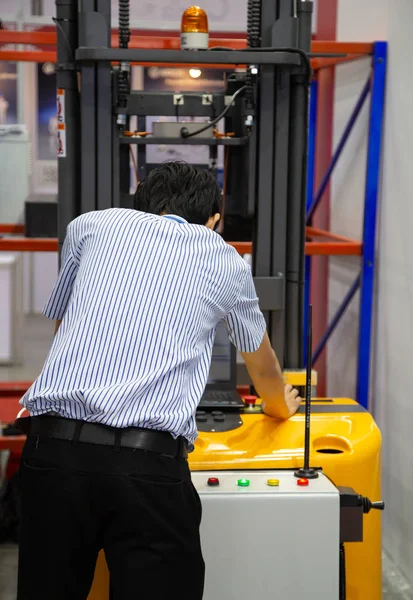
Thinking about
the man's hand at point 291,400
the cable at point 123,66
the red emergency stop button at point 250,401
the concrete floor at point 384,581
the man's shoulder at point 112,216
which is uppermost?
the cable at point 123,66

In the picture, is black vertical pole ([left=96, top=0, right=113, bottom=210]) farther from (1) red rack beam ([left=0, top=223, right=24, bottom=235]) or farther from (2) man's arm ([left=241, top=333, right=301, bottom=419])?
(1) red rack beam ([left=0, top=223, right=24, bottom=235])

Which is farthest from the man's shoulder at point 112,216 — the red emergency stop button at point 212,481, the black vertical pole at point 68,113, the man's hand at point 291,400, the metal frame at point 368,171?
the metal frame at point 368,171

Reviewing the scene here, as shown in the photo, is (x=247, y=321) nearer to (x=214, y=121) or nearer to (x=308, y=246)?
(x=214, y=121)

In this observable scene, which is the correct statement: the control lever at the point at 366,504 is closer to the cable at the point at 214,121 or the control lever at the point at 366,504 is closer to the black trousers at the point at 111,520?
the black trousers at the point at 111,520

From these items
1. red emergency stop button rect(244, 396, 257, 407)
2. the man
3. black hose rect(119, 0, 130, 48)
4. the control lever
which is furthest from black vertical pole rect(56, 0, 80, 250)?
the control lever

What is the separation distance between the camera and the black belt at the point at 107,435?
2.12 metres

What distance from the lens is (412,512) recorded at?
412 centimetres

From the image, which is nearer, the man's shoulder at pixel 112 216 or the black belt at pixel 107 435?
the black belt at pixel 107 435

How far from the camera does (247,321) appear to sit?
2475 mm

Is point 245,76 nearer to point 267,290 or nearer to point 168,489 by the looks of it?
point 267,290

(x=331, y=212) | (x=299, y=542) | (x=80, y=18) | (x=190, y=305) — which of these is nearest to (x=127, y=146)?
(x=80, y=18)

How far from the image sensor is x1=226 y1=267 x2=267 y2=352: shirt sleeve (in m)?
2.43

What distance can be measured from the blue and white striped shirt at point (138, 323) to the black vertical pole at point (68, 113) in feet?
3.75

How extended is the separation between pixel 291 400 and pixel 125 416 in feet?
3.72
